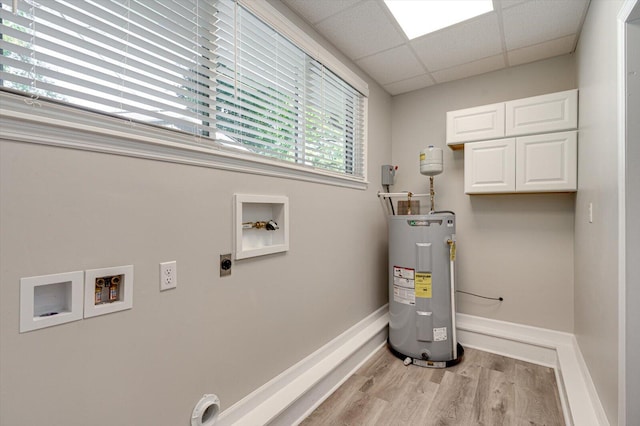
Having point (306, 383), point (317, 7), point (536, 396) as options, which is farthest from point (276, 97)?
point (536, 396)

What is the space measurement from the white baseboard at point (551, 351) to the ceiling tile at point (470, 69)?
2368 mm

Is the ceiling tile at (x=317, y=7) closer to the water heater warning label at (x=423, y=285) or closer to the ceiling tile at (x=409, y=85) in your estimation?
the ceiling tile at (x=409, y=85)

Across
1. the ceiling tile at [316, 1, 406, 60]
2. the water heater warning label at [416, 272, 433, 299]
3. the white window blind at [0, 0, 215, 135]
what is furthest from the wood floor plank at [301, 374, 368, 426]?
the ceiling tile at [316, 1, 406, 60]

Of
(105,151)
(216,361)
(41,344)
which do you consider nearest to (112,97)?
(105,151)

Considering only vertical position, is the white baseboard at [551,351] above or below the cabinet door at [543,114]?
below

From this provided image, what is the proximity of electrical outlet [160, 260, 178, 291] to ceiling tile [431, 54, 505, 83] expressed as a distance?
9.18 feet

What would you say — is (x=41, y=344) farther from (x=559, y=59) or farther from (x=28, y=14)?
(x=559, y=59)

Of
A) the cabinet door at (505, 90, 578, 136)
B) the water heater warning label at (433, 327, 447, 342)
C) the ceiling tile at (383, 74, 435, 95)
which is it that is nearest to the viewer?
the cabinet door at (505, 90, 578, 136)

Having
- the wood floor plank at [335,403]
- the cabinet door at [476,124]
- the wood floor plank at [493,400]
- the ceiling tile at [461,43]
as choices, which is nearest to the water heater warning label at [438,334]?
the wood floor plank at [493,400]

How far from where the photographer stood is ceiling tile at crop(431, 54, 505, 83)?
251 cm

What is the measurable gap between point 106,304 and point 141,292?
0.12m

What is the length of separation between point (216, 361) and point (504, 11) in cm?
275

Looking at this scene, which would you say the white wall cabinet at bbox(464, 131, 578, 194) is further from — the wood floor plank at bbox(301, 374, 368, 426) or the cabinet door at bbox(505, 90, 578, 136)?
the wood floor plank at bbox(301, 374, 368, 426)

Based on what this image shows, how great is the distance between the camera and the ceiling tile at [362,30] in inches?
75.0
